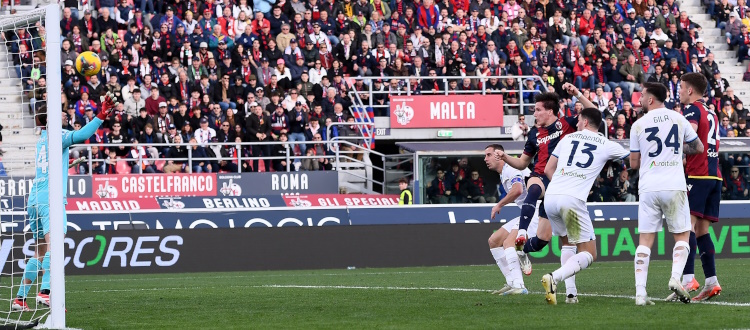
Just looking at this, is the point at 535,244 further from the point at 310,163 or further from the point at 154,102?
the point at 154,102

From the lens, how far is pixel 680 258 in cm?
1121

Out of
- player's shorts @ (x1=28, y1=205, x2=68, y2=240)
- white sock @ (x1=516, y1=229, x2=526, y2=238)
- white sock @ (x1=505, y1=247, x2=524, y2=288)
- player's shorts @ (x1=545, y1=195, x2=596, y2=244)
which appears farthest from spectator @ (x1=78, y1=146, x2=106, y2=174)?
player's shorts @ (x1=545, y1=195, x2=596, y2=244)

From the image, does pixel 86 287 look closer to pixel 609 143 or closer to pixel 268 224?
pixel 268 224

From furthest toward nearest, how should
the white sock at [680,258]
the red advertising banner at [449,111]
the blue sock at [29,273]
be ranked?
the red advertising banner at [449,111]
the blue sock at [29,273]
the white sock at [680,258]

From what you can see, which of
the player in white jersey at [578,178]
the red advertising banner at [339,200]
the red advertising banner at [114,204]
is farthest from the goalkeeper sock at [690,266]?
the red advertising banner at [114,204]

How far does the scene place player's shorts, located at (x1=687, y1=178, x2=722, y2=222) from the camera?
39.7 ft

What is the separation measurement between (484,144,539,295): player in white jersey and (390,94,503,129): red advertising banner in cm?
1586

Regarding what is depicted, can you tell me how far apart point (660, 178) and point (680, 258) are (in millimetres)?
777

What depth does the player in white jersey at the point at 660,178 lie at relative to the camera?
36.7 feet

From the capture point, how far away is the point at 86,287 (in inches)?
677

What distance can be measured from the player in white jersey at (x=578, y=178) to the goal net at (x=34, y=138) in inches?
184

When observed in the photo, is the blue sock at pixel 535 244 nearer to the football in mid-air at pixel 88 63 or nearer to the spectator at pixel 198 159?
the football in mid-air at pixel 88 63

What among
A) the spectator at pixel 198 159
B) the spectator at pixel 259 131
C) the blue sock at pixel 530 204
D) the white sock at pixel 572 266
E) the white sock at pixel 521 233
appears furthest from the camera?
the spectator at pixel 259 131

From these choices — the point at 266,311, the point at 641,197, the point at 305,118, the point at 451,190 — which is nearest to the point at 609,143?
the point at 641,197
